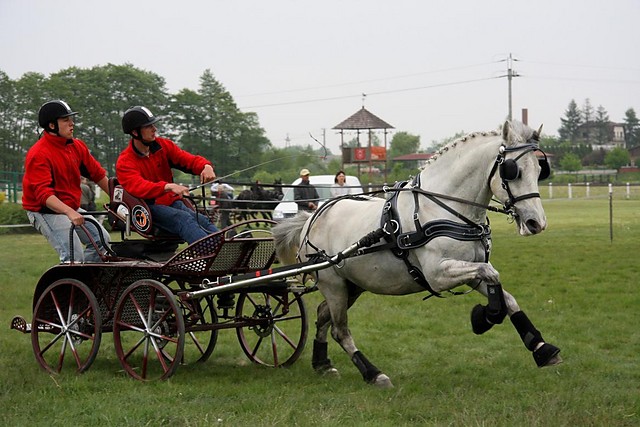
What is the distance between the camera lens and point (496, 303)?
5848 mm

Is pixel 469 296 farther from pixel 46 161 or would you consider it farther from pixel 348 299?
pixel 46 161

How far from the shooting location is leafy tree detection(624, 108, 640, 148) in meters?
85.2

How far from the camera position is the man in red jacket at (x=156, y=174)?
7.09 meters

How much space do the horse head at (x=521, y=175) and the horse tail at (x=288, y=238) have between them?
2021 millimetres

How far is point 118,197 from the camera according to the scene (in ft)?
24.3

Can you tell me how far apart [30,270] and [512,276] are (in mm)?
8029

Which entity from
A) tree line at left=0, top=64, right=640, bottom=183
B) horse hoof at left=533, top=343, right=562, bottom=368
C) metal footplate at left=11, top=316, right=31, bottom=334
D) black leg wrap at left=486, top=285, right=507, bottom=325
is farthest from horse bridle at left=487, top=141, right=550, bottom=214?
tree line at left=0, top=64, right=640, bottom=183

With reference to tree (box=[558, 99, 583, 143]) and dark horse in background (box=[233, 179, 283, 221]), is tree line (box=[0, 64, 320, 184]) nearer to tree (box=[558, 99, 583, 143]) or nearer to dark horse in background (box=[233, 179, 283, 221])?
dark horse in background (box=[233, 179, 283, 221])

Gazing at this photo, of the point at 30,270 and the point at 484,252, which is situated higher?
the point at 484,252

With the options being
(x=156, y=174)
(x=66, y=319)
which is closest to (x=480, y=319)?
(x=156, y=174)

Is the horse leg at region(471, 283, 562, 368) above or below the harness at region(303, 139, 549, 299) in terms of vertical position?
below

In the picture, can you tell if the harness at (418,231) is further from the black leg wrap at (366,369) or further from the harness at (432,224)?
the black leg wrap at (366,369)

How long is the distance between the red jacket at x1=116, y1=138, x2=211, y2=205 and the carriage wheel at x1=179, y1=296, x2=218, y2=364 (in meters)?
0.90

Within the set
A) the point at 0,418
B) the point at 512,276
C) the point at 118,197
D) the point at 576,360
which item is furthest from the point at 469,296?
the point at 0,418
